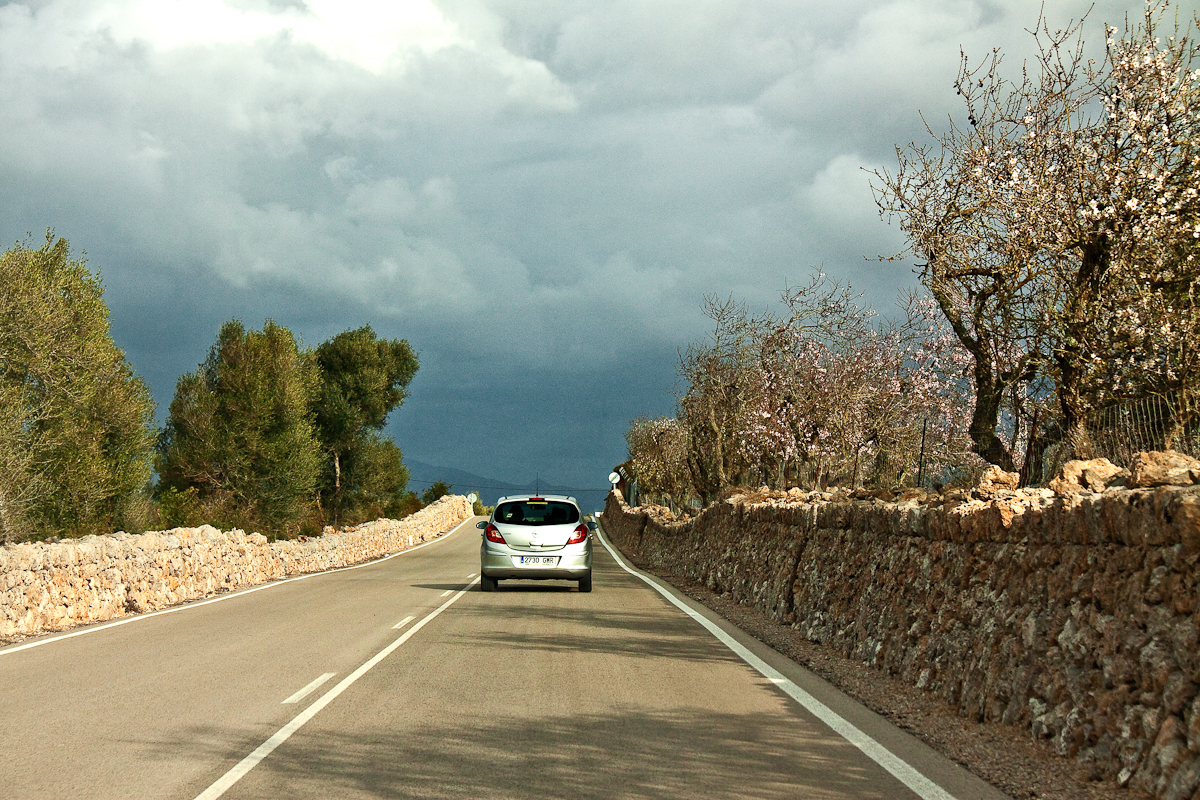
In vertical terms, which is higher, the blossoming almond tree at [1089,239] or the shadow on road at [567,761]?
the blossoming almond tree at [1089,239]

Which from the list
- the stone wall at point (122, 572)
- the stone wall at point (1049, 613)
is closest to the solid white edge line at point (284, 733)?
the stone wall at point (1049, 613)

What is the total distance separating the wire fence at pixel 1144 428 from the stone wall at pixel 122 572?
13467 millimetres

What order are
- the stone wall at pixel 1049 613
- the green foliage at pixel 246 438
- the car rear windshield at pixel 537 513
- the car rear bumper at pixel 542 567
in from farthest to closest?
1. the green foliage at pixel 246 438
2. the car rear windshield at pixel 537 513
3. the car rear bumper at pixel 542 567
4. the stone wall at pixel 1049 613

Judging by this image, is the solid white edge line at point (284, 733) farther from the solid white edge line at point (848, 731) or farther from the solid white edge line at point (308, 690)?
the solid white edge line at point (848, 731)

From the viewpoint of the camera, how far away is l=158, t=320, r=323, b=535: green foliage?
38.7 metres

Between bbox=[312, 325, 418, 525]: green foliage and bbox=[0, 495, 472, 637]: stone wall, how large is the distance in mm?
25561

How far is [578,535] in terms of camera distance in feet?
62.9

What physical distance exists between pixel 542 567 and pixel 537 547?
380 mm

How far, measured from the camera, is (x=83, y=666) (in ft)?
34.1

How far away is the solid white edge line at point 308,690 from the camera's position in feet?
27.1

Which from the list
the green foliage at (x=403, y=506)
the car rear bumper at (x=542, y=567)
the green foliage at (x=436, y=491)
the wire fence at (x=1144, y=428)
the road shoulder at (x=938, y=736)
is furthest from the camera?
the green foliage at (x=436, y=491)

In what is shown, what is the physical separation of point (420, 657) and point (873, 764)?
5.74 metres

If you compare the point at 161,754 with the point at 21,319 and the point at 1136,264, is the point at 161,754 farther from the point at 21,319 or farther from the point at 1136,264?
the point at 21,319

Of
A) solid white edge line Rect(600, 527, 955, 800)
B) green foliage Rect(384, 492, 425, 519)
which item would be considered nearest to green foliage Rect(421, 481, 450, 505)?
green foliage Rect(384, 492, 425, 519)
